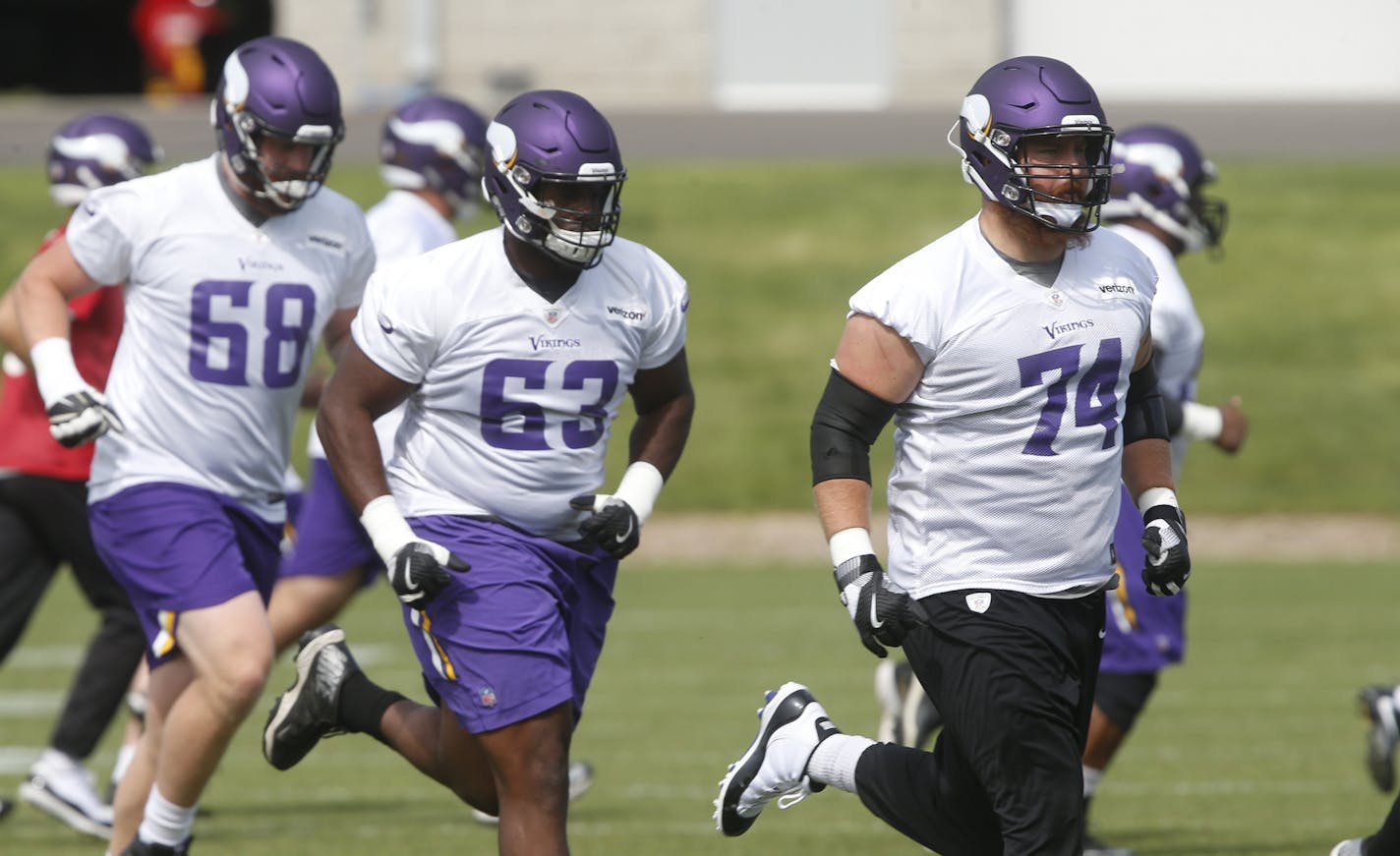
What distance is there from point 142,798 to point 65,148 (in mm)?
2651

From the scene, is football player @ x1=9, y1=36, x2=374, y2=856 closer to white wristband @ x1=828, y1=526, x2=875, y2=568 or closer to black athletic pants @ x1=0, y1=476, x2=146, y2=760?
black athletic pants @ x1=0, y1=476, x2=146, y2=760

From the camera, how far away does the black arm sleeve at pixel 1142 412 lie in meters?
5.10

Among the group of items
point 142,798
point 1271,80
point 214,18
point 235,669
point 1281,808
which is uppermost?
point 235,669

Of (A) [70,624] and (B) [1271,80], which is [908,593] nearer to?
(A) [70,624]

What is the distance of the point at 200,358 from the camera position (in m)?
5.70

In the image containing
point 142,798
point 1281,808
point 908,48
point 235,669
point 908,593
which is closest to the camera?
point 908,593

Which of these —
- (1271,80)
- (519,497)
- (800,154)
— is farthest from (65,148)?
(1271,80)

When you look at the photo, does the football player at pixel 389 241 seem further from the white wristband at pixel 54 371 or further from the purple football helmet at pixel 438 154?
the white wristband at pixel 54 371

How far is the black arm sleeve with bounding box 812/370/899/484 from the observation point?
4730mm

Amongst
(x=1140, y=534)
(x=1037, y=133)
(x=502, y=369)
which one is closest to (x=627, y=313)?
(x=502, y=369)

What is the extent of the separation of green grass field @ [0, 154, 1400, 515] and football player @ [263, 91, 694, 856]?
12.0m

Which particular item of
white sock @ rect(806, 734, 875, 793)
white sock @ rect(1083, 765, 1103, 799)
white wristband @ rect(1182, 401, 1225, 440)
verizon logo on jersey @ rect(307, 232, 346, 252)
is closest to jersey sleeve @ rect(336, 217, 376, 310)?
verizon logo on jersey @ rect(307, 232, 346, 252)

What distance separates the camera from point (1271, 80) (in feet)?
91.4

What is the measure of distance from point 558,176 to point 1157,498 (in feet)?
5.22
